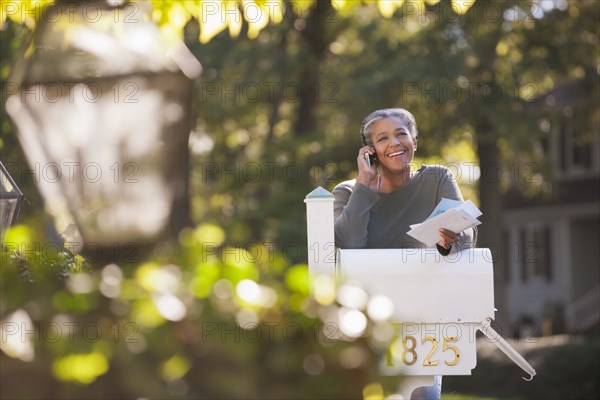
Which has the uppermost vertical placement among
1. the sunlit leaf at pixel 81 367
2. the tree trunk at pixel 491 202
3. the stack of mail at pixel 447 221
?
the stack of mail at pixel 447 221

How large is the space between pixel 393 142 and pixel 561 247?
30.1 m

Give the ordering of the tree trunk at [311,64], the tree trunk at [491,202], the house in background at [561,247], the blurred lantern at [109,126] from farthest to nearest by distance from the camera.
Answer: the house in background at [561,247], the tree trunk at [311,64], the tree trunk at [491,202], the blurred lantern at [109,126]

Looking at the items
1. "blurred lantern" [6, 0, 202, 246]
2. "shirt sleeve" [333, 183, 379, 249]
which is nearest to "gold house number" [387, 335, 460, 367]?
"shirt sleeve" [333, 183, 379, 249]

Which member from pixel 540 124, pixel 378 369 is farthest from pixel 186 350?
pixel 540 124

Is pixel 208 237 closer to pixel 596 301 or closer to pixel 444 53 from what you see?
pixel 444 53

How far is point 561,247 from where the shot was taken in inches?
1342

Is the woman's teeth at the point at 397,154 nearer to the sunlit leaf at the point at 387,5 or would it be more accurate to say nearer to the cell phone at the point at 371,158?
the cell phone at the point at 371,158

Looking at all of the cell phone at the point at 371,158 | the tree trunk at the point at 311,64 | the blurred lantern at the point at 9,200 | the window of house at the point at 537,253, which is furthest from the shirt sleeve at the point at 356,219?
the window of house at the point at 537,253

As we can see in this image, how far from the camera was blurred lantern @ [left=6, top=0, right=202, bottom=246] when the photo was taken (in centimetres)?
308

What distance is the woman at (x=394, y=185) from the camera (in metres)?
4.93

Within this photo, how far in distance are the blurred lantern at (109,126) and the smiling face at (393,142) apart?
175 centimetres

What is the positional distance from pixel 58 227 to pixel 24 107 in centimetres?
38

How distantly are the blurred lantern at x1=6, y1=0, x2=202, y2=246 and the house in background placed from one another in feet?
90.5

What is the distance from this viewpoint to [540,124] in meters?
22.6
